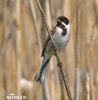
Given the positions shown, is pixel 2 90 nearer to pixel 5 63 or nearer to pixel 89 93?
pixel 5 63

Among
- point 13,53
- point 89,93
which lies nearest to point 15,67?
point 13,53

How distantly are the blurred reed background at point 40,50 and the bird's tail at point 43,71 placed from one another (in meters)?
0.05

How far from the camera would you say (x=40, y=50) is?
55.8 inches

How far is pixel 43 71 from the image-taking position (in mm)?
1352

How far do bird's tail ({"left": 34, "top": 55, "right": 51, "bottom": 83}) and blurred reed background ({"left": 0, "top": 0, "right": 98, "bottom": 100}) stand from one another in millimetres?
49

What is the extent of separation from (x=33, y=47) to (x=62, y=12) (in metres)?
0.25

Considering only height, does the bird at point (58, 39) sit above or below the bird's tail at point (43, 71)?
above

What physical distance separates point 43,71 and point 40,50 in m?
0.11

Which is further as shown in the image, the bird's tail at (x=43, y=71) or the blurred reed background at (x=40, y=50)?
the blurred reed background at (x=40, y=50)

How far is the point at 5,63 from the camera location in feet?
5.59

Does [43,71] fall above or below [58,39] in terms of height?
below

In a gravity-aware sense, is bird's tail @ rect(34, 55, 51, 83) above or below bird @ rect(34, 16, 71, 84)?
below

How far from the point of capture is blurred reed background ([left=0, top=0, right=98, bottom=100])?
1.44m

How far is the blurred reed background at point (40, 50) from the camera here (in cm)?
144
